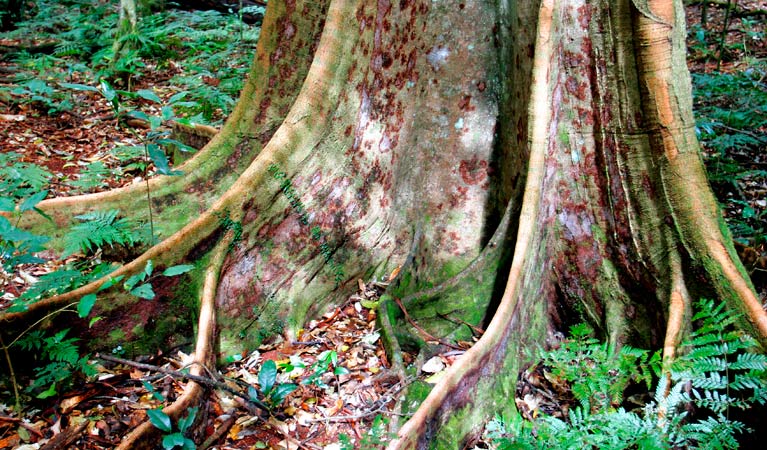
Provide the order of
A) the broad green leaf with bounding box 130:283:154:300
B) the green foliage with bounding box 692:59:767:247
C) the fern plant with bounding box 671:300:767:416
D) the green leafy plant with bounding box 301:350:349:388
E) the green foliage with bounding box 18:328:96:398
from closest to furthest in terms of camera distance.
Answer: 1. the fern plant with bounding box 671:300:767:416
2. the broad green leaf with bounding box 130:283:154:300
3. the green foliage with bounding box 18:328:96:398
4. the green leafy plant with bounding box 301:350:349:388
5. the green foliage with bounding box 692:59:767:247

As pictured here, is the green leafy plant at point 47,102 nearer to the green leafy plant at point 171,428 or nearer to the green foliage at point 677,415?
the green leafy plant at point 171,428

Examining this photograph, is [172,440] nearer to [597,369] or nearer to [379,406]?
[379,406]

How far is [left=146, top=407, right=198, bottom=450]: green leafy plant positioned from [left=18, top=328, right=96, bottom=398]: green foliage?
53cm

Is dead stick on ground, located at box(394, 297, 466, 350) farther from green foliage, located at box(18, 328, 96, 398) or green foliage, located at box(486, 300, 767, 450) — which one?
green foliage, located at box(18, 328, 96, 398)

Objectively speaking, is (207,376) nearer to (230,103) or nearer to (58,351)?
(58,351)

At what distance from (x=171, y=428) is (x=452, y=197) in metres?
2.45

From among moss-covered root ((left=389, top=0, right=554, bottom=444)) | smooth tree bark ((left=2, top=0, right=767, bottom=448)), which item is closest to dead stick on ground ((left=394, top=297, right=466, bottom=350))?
smooth tree bark ((left=2, top=0, right=767, bottom=448))

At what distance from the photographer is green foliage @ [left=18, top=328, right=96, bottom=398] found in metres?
2.88

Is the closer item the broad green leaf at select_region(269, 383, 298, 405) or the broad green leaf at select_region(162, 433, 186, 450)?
the broad green leaf at select_region(162, 433, 186, 450)

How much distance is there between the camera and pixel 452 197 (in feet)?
13.8

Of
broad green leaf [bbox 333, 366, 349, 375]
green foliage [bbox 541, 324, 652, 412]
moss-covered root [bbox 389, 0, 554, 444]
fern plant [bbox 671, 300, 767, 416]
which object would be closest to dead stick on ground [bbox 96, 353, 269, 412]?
broad green leaf [bbox 333, 366, 349, 375]

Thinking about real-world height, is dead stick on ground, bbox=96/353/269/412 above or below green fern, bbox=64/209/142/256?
below

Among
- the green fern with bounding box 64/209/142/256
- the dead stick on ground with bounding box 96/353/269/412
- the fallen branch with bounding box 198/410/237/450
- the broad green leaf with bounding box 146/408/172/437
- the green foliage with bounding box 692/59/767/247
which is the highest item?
the green foliage with bounding box 692/59/767/247

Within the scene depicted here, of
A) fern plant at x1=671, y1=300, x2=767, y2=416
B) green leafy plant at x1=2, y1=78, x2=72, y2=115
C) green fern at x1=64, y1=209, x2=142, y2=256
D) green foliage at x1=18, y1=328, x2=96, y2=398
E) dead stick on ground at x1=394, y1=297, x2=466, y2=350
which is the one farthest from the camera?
green leafy plant at x1=2, y1=78, x2=72, y2=115
